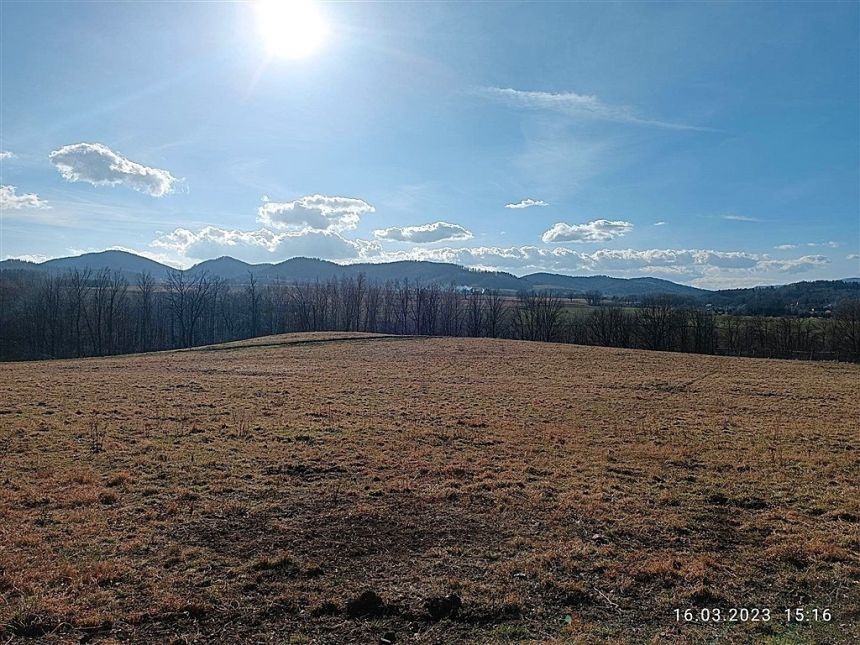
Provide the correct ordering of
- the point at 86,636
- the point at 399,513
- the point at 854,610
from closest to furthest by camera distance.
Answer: the point at 86,636
the point at 854,610
the point at 399,513

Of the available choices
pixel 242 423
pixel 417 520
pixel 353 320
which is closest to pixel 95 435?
pixel 242 423

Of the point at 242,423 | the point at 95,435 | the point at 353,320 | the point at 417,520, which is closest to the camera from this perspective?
the point at 417,520

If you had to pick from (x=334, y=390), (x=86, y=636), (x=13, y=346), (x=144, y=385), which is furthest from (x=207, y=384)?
(x=13, y=346)

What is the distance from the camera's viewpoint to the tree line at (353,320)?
67250 millimetres

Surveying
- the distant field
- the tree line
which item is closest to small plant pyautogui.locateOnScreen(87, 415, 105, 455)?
the distant field

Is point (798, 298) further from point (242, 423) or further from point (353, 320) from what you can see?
point (242, 423)

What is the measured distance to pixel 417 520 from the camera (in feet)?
27.1

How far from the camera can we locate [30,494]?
8672 millimetres

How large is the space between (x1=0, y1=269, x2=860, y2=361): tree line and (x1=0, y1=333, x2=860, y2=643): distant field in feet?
176

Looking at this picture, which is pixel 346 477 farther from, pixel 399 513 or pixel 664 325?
pixel 664 325

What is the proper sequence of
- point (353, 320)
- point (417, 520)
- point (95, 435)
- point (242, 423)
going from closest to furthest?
1. point (417, 520)
2. point (95, 435)
3. point (242, 423)
4. point (353, 320)

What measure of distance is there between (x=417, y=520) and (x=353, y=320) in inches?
3333

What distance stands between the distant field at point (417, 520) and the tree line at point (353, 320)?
176 feet

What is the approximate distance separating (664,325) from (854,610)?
7158cm
